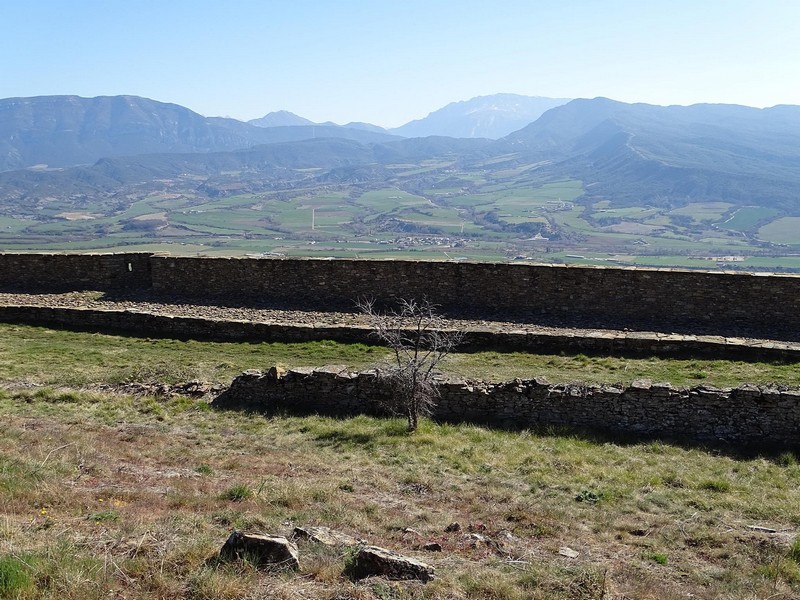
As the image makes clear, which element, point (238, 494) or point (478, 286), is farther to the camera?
point (478, 286)

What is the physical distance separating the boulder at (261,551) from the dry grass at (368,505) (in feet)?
0.50

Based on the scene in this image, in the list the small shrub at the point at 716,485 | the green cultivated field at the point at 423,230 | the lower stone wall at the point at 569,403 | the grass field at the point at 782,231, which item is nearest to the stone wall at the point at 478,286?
the lower stone wall at the point at 569,403

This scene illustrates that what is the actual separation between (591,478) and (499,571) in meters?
4.22

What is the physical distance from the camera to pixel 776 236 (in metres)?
127

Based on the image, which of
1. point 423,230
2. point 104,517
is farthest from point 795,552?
point 423,230

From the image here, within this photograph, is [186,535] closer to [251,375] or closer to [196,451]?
[196,451]

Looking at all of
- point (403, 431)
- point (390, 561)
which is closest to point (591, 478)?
point (403, 431)

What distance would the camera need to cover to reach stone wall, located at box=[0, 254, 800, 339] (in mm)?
18094

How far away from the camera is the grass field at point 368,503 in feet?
18.8

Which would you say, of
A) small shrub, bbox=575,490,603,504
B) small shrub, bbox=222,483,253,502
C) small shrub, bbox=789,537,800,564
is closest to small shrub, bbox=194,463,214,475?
small shrub, bbox=222,483,253,502

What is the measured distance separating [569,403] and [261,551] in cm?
825

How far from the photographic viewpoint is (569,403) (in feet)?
41.9

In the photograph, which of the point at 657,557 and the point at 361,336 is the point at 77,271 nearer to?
the point at 361,336

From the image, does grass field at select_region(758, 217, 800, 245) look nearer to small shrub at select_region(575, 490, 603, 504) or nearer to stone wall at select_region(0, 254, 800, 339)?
stone wall at select_region(0, 254, 800, 339)
